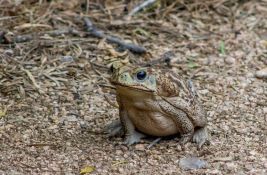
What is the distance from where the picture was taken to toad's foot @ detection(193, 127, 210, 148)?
18.0 ft

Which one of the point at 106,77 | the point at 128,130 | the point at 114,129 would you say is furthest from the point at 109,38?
the point at 128,130

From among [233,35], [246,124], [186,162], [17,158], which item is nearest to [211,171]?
[186,162]

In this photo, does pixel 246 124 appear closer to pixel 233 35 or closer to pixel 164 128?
pixel 164 128

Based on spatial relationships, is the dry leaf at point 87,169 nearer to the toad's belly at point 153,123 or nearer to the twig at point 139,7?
the toad's belly at point 153,123

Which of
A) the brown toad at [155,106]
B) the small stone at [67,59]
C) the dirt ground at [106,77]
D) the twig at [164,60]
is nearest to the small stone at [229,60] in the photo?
the dirt ground at [106,77]

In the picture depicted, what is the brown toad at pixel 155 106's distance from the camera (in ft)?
16.8

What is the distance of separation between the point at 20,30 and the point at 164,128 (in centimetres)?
232

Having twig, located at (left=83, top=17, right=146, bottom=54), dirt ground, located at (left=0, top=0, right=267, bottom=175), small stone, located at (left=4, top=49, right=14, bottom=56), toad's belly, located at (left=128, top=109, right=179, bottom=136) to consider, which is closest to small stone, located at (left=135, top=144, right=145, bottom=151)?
dirt ground, located at (left=0, top=0, right=267, bottom=175)

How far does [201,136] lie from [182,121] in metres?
0.20

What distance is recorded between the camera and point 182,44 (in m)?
7.30

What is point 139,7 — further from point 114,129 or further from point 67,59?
point 114,129

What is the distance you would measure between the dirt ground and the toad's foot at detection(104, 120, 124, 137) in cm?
5

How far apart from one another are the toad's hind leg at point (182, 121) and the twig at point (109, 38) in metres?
1.71

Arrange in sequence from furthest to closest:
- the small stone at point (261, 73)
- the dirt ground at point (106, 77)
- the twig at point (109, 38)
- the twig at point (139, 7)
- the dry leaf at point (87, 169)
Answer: the twig at point (139, 7)
the twig at point (109, 38)
the small stone at point (261, 73)
the dirt ground at point (106, 77)
the dry leaf at point (87, 169)
